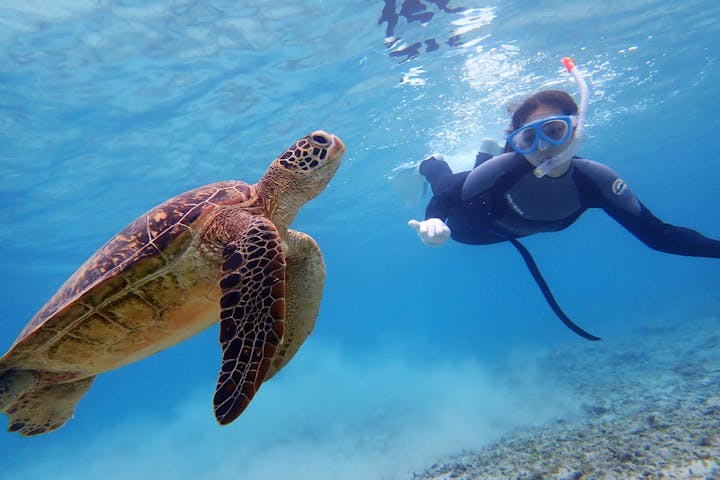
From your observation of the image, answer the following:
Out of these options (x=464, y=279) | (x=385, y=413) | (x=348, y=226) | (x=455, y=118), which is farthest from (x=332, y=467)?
(x=464, y=279)

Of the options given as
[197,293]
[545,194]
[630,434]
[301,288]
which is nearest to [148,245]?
[197,293]

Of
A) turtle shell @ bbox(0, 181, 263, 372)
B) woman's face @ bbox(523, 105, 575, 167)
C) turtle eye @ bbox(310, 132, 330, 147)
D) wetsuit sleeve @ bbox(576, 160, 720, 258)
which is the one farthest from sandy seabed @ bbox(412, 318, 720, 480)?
turtle shell @ bbox(0, 181, 263, 372)

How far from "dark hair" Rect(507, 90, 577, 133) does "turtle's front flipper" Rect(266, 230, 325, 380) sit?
356 cm

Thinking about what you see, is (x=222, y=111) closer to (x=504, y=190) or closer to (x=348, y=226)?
(x=504, y=190)

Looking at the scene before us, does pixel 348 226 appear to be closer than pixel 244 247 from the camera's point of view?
No

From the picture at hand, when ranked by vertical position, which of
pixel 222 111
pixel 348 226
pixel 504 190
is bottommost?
pixel 348 226

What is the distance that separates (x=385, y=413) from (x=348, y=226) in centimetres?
1799

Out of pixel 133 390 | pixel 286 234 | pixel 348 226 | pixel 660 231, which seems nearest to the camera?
pixel 286 234

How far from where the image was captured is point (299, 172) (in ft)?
10.4

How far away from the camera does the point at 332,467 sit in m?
11.8

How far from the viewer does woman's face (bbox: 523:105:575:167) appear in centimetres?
476

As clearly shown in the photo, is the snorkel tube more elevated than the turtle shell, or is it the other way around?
the turtle shell

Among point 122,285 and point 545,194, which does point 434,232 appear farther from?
point 122,285

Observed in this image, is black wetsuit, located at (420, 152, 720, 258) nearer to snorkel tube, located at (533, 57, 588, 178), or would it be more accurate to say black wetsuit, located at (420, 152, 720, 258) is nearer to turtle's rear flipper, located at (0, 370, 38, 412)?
snorkel tube, located at (533, 57, 588, 178)
